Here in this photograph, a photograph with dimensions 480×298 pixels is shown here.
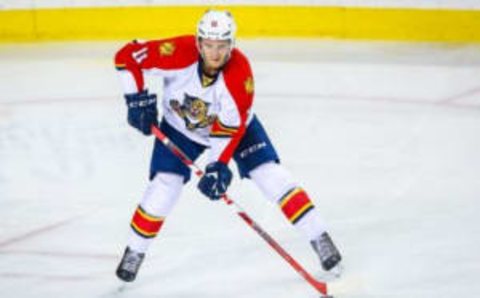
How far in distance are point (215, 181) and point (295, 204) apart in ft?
0.99

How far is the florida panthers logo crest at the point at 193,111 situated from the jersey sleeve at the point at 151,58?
0.12 meters

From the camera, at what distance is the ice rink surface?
357 centimetres

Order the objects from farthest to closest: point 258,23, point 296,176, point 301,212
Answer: point 258,23, point 296,176, point 301,212

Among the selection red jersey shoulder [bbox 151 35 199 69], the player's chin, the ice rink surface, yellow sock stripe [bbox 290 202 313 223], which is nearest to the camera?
the player's chin

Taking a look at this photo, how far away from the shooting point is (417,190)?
4555 mm

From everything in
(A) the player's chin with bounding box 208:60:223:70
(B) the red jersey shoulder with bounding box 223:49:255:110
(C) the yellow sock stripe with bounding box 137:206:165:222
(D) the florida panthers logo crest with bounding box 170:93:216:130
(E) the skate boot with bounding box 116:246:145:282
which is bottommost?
(E) the skate boot with bounding box 116:246:145:282

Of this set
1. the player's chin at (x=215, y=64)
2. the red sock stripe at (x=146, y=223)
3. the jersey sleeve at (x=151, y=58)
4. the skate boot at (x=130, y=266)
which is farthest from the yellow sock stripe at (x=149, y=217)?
the player's chin at (x=215, y=64)

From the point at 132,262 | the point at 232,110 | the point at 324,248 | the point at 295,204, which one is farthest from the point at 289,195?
the point at 132,262

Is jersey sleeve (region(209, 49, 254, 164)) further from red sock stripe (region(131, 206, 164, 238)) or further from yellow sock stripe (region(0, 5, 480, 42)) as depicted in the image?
yellow sock stripe (region(0, 5, 480, 42))

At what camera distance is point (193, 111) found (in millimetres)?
3385

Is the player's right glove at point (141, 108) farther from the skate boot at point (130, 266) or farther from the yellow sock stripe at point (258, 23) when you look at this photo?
the yellow sock stripe at point (258, 23)

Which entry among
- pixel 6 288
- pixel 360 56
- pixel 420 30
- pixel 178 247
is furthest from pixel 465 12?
pixel 6 288

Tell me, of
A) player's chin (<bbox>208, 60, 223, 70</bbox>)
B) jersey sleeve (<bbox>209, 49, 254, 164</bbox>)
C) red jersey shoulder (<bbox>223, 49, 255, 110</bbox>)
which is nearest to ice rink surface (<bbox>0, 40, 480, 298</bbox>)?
jersey sleeve (<bbox>209, 49, 254, 164</bbox>)

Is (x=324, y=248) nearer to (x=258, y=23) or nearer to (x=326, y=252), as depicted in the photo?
(x=326, y=252)
